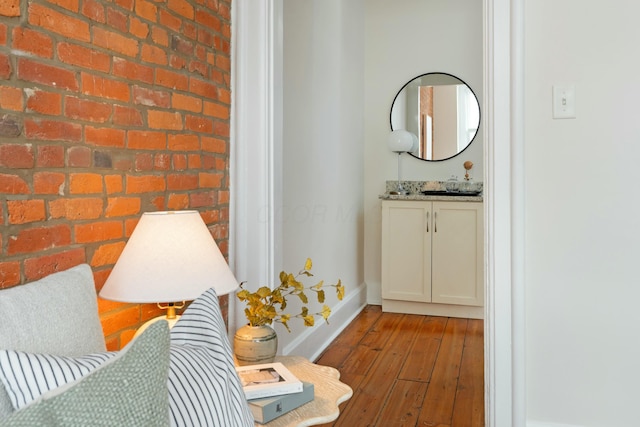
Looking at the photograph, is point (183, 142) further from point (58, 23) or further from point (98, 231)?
point (58, 23)

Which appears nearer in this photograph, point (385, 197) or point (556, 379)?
point (556, 379)

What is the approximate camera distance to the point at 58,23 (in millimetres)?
1487

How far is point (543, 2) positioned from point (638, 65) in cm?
40

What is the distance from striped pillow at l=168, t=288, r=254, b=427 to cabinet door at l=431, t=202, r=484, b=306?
130 inches

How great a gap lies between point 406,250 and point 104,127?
10.0 ft

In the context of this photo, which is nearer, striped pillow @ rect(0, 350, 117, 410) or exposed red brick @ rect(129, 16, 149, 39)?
striped pillow @ rect(0, 350, 117, 410)

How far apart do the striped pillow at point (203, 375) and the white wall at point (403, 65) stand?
3709 mm

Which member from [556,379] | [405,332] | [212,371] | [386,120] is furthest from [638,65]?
[386,120]

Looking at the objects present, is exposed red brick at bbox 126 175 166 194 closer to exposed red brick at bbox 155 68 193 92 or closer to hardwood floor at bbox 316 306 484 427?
exposed red brick at bbox 155 68 193 92

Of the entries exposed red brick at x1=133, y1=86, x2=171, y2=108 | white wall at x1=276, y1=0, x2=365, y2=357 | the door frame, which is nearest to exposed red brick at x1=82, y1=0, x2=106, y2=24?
exposed red brick at x1=133, y1=86, x2=171, y2=108

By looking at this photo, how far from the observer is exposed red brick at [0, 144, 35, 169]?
4.38 feet

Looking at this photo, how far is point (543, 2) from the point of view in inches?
83.1

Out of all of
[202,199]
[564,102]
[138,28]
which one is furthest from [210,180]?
[564,102]

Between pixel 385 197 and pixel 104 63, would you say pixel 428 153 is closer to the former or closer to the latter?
pixel 385 197
